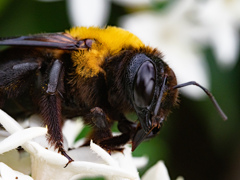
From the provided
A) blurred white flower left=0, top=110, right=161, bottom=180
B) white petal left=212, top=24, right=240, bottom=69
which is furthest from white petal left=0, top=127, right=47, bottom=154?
white petal left=212, top=24, right=240, bottom=69

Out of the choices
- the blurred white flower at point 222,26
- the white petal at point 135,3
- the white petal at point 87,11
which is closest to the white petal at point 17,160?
the white petal at point 87,11

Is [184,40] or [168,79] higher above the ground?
[168,79]

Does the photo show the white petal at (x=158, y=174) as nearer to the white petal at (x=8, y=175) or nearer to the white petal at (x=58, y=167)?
the white petal at (x=58, y=167)

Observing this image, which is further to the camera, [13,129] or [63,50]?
[63,50]

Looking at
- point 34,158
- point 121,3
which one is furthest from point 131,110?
point 121,3

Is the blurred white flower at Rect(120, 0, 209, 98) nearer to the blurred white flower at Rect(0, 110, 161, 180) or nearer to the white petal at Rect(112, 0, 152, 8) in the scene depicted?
the white petal at Rect(112, 0, 152, 8)

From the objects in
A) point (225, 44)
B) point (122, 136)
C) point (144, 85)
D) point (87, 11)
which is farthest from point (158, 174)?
point (225, 44)

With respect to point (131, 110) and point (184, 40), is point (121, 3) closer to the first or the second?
point (184, 40)

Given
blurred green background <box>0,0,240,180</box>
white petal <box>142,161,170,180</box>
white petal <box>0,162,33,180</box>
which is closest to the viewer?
white petal <box>0,162,33,180</box>
